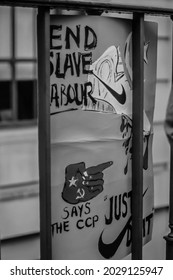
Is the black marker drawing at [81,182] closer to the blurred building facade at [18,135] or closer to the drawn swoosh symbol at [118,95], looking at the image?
the drawn swoosh symbol at [118,95]

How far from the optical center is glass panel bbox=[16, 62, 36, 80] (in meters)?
6.64

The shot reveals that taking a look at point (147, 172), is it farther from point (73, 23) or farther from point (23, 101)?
point (23, 101)

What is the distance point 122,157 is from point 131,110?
0.79 feet

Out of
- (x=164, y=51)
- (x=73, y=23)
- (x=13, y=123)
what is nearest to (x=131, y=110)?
(x=73, y=23)

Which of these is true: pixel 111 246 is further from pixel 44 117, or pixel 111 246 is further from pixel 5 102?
pixel 5 102

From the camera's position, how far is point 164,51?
7727 mm

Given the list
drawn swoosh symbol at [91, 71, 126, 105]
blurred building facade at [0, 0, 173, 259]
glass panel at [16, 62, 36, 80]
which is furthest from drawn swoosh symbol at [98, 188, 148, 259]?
glass panel at [16, 62, 36, 80]

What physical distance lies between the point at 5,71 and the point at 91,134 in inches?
163

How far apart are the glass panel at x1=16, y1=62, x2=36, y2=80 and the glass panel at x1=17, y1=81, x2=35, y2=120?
0.06m

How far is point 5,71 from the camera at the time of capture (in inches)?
257

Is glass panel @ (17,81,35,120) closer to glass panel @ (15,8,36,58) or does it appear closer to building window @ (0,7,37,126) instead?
building window @ (0,7,37,126)

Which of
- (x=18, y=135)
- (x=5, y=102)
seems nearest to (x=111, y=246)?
(x=18, y=135)

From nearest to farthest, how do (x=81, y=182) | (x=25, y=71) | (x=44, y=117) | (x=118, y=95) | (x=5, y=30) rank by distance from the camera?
1. (x=44, y=117)
2. (x=81, y=182)
3. (x=118, y=95)
4. (x=5, y=30)
5. (x=25, y=71)
